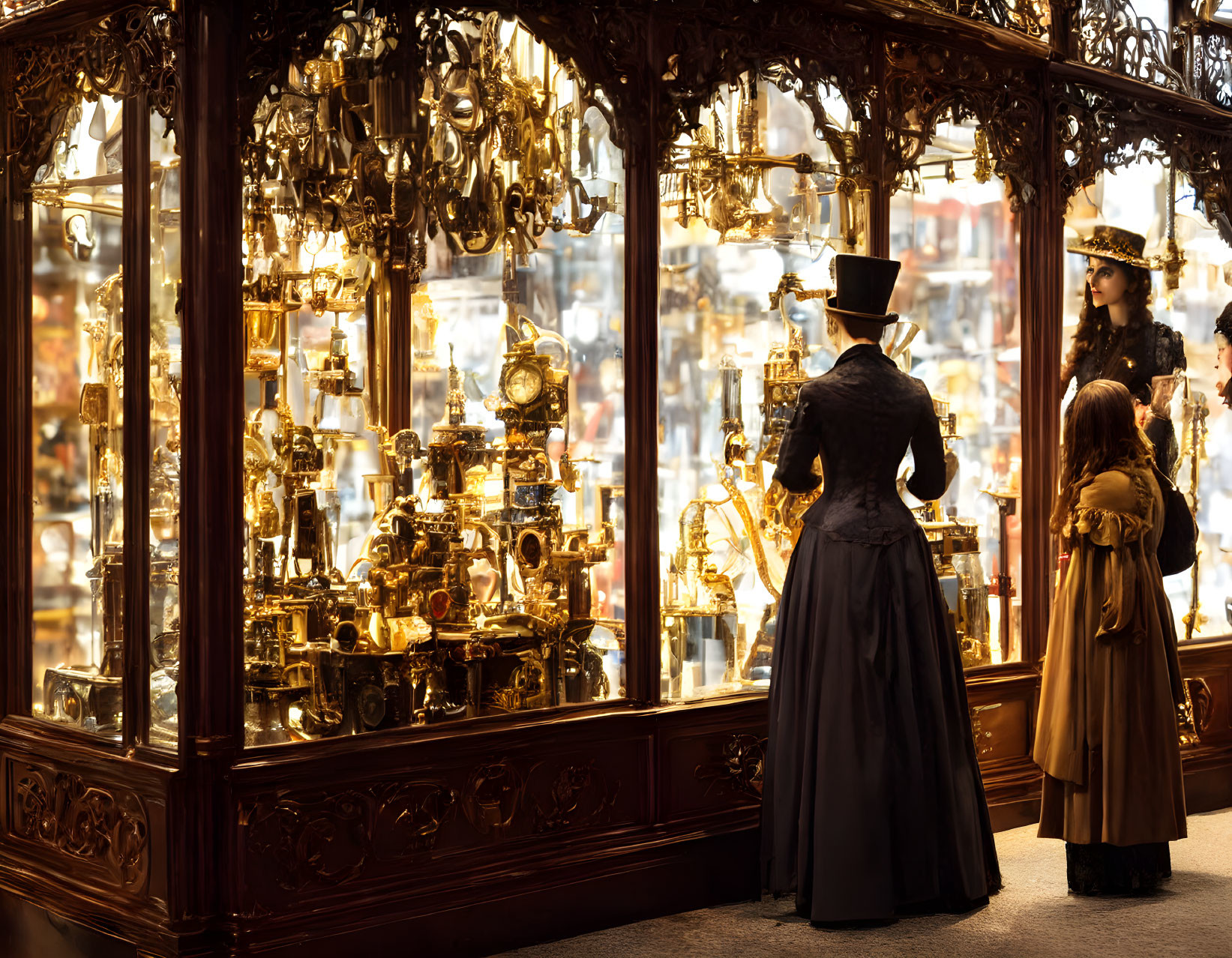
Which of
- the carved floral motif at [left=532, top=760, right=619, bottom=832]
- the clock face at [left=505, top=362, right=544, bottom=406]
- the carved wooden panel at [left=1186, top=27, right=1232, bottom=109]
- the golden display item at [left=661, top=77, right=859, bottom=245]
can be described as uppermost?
the carved wooden panel at [left=1186, top=27, right=1232, bottom=109]

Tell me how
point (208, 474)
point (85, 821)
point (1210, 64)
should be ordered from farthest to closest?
point (1210, 64)
point (85, 821)
point (208, 474)

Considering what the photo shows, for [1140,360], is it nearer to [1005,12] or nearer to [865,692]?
[1005,12]

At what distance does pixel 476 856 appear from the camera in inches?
183

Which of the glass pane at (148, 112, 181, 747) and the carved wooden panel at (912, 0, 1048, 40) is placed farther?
the carved wooden panel at (912, 0, 1048, 40)

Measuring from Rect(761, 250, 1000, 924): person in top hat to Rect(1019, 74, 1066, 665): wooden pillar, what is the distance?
50.7 inches

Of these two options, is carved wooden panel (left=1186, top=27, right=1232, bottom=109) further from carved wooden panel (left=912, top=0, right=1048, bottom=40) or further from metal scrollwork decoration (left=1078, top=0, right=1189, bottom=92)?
carved wooden panel (left=912, top=0, right=1048, bottom=40)

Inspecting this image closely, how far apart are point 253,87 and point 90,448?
116cm

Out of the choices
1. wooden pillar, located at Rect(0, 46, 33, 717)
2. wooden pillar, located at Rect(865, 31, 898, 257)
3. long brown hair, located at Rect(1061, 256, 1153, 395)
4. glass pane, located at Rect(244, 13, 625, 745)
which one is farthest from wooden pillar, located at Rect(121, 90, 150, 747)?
long brown hair, located at Rect(1061, 256, 1153, 395)

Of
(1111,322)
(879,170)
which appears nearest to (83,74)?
(879,170)

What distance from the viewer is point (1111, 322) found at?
6332 millimetres

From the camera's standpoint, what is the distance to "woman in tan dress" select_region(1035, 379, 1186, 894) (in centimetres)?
496

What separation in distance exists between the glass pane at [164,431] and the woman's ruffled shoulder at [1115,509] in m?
2.71

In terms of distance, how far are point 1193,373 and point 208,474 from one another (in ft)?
13.8

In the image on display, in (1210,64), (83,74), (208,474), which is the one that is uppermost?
(1210,64)
